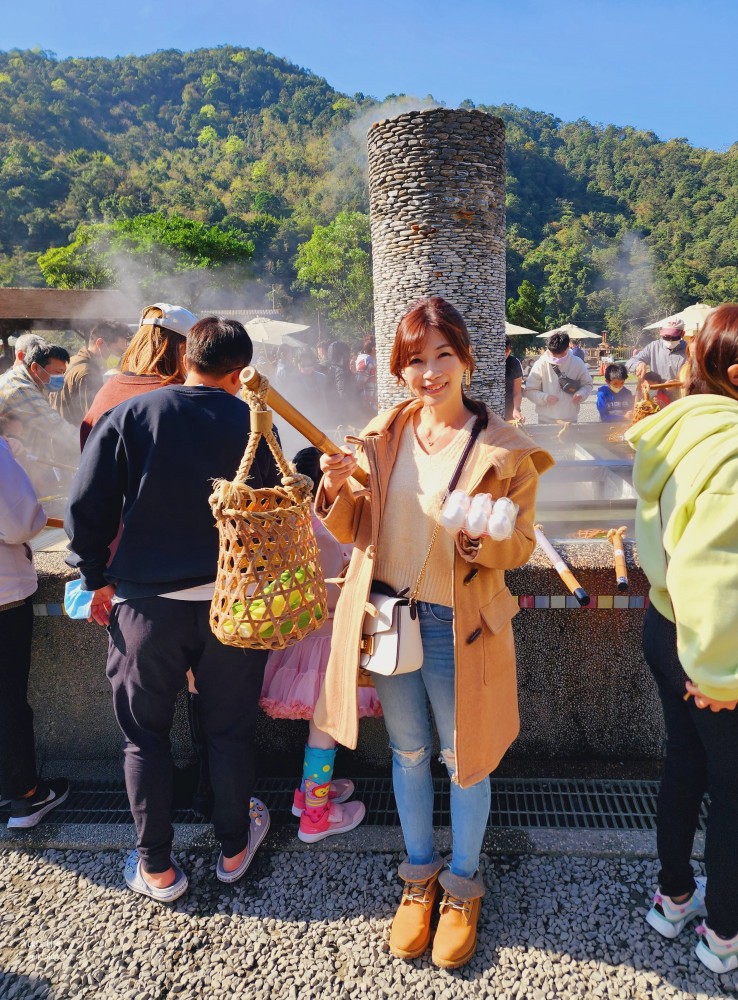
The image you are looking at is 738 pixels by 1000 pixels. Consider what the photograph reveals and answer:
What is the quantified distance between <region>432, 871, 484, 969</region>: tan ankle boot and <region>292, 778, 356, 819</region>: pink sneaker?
0.69m

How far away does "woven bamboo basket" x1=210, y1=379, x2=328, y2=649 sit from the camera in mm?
1742

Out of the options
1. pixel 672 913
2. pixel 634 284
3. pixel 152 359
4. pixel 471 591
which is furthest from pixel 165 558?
pixel 634 284

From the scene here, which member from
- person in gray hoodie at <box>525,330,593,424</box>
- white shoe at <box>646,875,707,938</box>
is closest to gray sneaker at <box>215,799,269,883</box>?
white shoe at <box>646,875,707,938</box>

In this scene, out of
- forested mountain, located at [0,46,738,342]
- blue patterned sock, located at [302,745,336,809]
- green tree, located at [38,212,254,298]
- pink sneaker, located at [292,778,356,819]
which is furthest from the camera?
forested mountain, located at [0,46,738,342]

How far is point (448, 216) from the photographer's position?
11500mm

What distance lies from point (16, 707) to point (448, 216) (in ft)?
36.2

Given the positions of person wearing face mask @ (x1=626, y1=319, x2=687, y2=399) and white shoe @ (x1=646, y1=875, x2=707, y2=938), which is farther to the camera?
person wearing face mask @ (x1=626, y1=319, x2=687, y2=399)

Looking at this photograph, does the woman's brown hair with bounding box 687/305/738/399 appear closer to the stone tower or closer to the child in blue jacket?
the child in blue jacket

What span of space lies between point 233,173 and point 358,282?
266ft

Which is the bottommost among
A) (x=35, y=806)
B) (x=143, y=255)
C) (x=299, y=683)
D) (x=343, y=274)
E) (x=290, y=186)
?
(x=35, y=806)

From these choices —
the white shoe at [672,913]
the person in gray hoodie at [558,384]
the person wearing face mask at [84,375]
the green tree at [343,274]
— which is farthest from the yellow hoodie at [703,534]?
the green tree at [343,274]

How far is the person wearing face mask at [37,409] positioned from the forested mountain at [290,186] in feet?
160

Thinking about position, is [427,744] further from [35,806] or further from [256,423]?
[35,806]

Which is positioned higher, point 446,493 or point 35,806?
point 446,493
